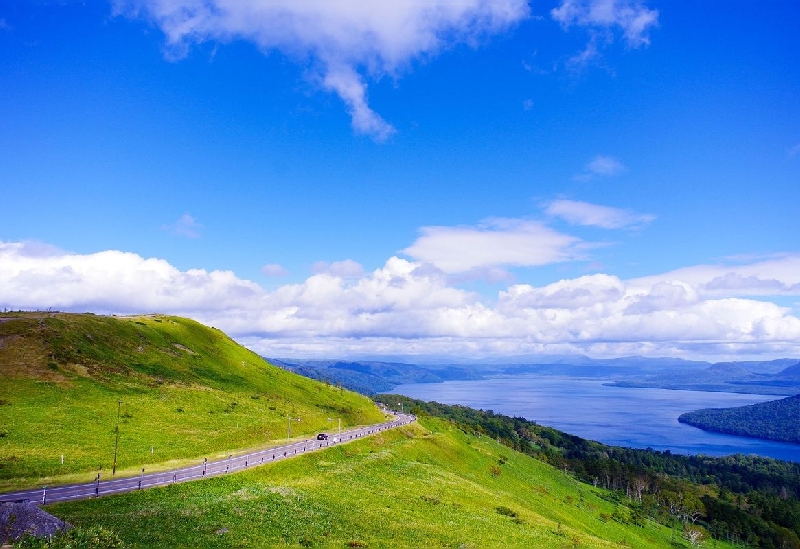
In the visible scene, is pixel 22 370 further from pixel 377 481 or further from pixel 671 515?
pixel 671 515

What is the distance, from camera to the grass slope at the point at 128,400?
65.1 meters

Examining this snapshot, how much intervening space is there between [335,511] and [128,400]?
202 feet

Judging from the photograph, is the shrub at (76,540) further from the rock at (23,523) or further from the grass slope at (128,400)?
the grass slope at (128,400)

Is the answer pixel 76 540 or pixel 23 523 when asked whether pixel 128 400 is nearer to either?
pixel 23 523

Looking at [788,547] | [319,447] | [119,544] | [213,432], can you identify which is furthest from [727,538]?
[119,544]

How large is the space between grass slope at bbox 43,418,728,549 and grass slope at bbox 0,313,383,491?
1603 cm

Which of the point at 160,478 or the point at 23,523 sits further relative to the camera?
the point at 160,478

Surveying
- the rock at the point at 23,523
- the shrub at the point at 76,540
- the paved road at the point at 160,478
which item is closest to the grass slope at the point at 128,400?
the paved road at the point at 160,478

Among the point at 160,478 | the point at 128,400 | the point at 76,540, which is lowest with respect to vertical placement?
the point at 160,478

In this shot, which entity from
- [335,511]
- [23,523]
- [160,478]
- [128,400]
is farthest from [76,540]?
[128,400]

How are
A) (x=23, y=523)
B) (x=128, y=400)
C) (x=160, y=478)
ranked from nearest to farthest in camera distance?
(x=23, y=523) < (x=160, y=478) < (x=128, y=400)

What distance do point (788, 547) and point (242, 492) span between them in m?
211

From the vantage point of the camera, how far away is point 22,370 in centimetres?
9100

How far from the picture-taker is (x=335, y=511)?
49156 mm
